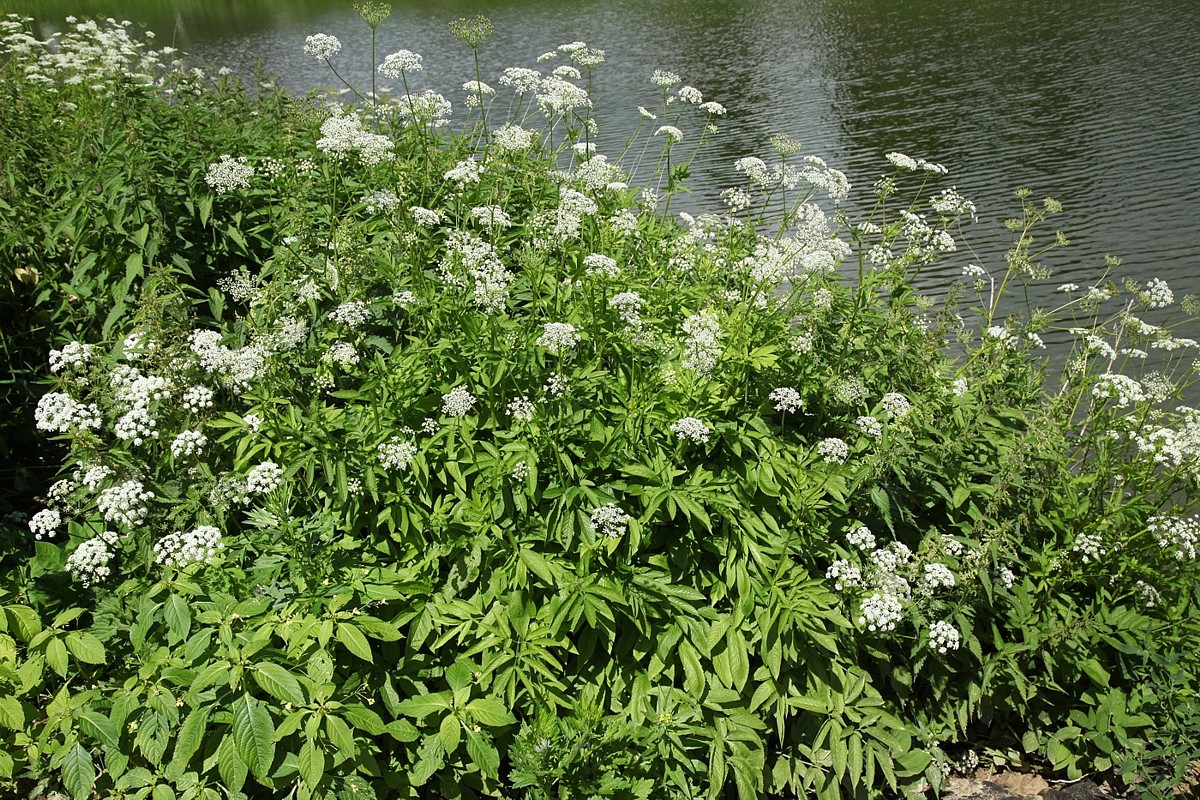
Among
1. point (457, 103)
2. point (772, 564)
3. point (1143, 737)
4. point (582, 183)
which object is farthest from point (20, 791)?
point (457, 103)

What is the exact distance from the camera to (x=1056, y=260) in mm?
9859

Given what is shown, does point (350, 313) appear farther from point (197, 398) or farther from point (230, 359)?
point (197, 398)

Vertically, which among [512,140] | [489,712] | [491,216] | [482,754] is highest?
[512,140]

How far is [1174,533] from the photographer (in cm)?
404

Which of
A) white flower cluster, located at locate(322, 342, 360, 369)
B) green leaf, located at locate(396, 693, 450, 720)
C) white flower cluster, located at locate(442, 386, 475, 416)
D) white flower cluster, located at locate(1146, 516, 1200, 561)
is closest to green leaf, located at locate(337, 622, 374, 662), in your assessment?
green leaf, located at locate(396, 693, 450, 720)

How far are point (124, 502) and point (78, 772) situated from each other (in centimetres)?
110

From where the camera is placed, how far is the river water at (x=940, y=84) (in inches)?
438

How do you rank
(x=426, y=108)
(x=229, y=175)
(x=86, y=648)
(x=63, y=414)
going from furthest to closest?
1. (x=426, y=108)
2. (x=229, y=175)
3. (x=63, y=414)
4. (x=86, y=648)

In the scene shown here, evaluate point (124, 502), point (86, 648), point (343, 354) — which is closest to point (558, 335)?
point (343, 354)

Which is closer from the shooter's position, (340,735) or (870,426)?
(340,735)

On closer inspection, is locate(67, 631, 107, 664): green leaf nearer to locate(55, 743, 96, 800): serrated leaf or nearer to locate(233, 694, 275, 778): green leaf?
locate(55, 743, 96, 800): serrated leaf

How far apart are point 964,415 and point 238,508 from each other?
3.98m

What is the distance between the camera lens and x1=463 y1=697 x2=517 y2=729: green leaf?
337cm

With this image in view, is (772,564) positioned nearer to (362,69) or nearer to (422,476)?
(422,476)
